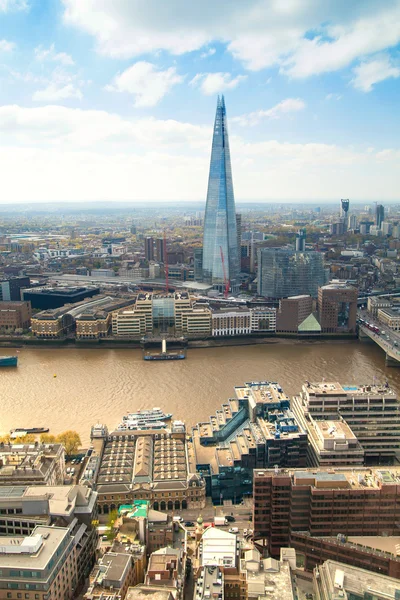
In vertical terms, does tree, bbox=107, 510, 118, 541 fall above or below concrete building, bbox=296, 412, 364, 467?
below

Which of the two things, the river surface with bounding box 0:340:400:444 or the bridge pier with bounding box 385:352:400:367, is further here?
the bridge pier with bounding box 385:352:400:367

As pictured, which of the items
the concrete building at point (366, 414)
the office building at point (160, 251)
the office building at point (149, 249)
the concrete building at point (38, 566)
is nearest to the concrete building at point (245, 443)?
the concrete building at point (366, 414)

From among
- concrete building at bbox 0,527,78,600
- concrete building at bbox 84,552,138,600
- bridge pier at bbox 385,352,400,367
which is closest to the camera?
concrete building at bbox 0,527,78,600

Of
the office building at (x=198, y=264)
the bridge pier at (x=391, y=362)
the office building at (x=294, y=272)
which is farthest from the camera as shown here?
the office building at (x=198, y=264)

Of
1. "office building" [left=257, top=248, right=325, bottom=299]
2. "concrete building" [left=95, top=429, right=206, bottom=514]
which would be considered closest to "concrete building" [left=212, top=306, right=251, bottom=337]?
"office building" [left=257, top=248, right=325, bottom=299]

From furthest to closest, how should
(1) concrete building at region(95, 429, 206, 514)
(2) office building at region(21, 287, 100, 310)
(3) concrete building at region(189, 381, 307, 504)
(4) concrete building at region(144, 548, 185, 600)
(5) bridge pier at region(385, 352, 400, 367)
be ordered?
(2) office building at region(21, 287, 100, 310) → (5) bridge pier at region(385, 352, 400, 367) → (3) concrete building at region(189, 381, 307, 504) → (1) concrete building at region(95, 429, 206, 514) → (4) concrete building at region(144, 548, 185, 600)

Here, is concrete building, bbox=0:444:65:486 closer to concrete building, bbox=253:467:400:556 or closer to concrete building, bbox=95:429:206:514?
concrete building, bbox=95:429:206:514

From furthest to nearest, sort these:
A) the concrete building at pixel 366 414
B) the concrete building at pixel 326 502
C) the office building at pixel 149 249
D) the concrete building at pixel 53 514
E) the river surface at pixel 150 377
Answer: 1. the office building at pixel 149 249
2. the river surface at pixel 150 377
3. the concrete building at pixel 366 414
4. the concrete building at pixel 326 502
5. the concrete building at pixel 53 514

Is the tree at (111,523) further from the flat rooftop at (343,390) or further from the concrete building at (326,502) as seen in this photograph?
the flat rooftop at (343,390)
